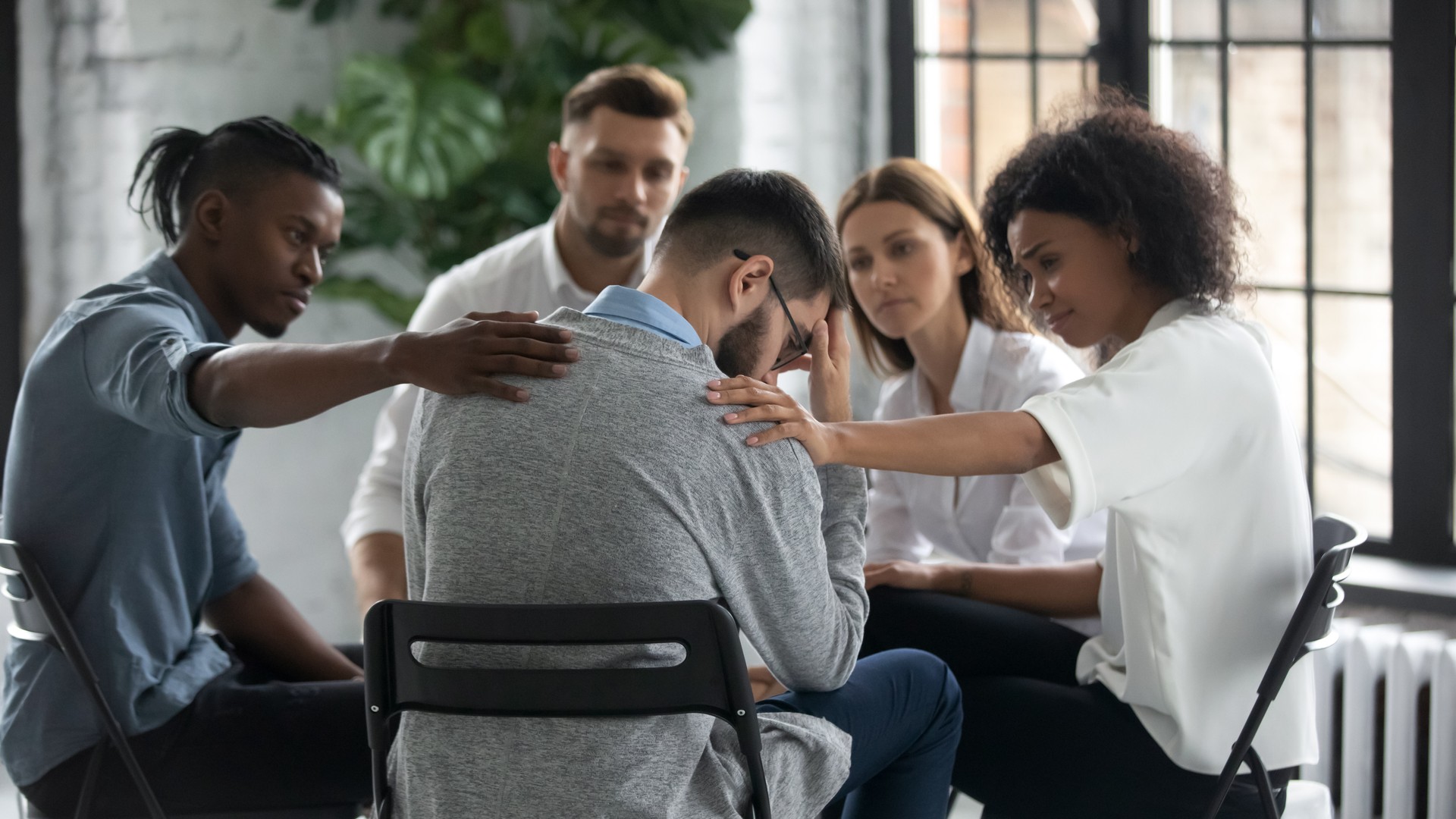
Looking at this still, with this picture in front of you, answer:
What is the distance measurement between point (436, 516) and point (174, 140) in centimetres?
96

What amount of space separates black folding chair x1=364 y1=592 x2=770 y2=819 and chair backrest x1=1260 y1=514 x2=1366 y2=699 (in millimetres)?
624

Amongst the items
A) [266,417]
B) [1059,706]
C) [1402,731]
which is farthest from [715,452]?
[1402,731]

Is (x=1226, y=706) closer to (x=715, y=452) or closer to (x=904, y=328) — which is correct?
(x=715, y=452)

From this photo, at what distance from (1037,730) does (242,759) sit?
40.3 inches

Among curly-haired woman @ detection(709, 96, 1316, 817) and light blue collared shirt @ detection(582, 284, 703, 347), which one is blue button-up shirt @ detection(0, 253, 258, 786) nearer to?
light blue collared shirt @ detection(582, 284, 703, 347)

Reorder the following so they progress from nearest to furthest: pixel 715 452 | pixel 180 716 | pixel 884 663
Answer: pixel 715 452
pixel 884 663
pixel 180 716

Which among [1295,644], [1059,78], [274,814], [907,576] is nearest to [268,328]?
[274,814]

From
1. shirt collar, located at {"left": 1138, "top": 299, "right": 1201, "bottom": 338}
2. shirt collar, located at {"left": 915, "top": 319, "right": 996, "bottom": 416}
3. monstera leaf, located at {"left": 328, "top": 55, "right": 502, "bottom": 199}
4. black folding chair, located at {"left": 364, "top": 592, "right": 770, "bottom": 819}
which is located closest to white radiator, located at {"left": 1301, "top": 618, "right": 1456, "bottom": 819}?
shirt collar, located at {"left": 915, "top": 319, "right": 996, "bottom": 416}

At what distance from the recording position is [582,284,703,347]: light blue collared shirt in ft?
4.30

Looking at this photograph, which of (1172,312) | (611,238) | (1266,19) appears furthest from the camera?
(1266,19)

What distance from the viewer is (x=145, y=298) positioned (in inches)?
64.4

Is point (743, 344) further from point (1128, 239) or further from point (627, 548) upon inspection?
point (1128, 239)

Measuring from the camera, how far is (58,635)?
1.49 metres

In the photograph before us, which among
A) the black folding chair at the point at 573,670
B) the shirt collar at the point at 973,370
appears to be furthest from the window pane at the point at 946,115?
the black folding chair at the point at 573,670
